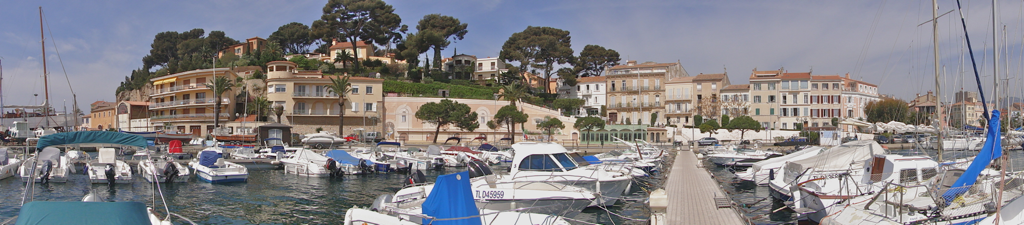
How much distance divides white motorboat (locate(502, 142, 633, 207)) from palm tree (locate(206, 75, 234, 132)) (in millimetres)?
52142

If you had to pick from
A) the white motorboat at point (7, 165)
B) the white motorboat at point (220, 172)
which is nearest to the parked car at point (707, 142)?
the white motorboat at point (220, 172)

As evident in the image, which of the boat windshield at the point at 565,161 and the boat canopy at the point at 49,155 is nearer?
A: the boat windshield at the point at 565,161

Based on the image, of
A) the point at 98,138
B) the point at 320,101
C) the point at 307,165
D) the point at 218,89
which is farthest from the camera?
the point at 320,101

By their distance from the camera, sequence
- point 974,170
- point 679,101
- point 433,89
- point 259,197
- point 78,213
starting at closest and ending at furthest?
point 78,213, point 974,170, point 259,197, point 433,89, point 679,101

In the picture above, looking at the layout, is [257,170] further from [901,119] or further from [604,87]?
[901,119]

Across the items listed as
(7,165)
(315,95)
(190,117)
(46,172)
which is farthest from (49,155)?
(190,117)

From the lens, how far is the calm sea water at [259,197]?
1741 centimetres

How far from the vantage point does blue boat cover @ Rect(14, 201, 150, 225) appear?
757 centimetres

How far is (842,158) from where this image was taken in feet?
67.6

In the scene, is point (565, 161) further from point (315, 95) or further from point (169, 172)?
point (315, 95)

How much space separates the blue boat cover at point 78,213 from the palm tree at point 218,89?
58.6 metres

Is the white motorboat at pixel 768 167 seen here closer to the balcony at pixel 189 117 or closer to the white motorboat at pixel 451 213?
the white motorboat at pixel 451 213

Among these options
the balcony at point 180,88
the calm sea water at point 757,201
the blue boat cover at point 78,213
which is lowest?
the calm sea water at point 757,201

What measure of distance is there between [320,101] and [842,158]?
5679 cm
